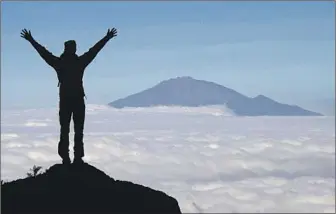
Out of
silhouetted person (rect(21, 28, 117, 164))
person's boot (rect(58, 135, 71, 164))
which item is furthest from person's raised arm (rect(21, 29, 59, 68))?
person's boot (rect(58, 135, 71, 164))

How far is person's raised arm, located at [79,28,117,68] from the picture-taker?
2167 centimetres

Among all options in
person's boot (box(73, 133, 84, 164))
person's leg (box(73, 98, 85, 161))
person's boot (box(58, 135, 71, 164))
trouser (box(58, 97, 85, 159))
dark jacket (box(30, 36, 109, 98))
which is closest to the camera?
dark jacket (box(30, 36, 109, 98))

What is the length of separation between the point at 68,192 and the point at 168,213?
12.1ft

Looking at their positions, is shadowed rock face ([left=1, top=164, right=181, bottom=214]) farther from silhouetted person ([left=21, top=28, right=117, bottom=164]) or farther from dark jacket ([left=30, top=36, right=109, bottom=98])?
dark jacket ([left=30, top=36, right=109, bottom=98])

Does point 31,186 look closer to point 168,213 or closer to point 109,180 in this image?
point 109,180

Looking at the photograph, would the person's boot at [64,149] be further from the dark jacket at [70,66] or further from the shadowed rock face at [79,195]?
the dark jacket at [70,66]

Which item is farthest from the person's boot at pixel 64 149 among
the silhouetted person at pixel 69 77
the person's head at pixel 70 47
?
the person's head at pixel 70 47

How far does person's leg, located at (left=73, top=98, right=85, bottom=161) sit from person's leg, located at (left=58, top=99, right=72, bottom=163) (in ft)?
0.85

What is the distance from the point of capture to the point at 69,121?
22.1 m

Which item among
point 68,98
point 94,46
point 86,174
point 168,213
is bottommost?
point 168,213

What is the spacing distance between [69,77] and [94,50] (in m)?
1.35

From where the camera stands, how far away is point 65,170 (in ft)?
71.3

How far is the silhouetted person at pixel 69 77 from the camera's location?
21.5 metres

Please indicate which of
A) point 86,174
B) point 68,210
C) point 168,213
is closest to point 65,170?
point 86,174
